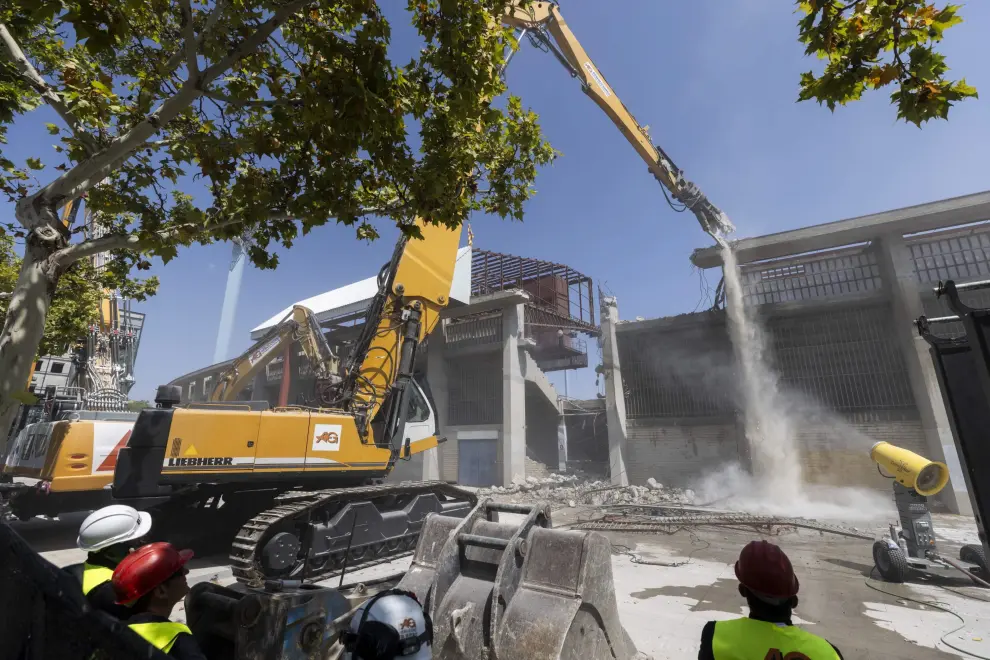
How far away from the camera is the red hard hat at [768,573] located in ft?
6.26

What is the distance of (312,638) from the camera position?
9.14ft

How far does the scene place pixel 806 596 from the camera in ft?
20.1

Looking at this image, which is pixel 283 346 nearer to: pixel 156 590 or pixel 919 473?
pixel 156 590

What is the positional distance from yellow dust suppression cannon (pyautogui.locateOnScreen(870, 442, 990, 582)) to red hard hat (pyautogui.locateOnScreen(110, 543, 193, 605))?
28.1 ft

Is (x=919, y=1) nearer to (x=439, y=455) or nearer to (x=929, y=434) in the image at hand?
(x=929, y=434)

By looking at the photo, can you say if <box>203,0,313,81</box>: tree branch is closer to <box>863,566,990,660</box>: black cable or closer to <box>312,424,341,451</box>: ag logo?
<box>312,424,341,451</box>: ag logo

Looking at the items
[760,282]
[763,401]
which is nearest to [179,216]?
[763,401]

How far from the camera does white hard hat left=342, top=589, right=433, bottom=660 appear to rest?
1.75 meters

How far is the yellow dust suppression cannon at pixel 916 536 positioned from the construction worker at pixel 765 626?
260 inches

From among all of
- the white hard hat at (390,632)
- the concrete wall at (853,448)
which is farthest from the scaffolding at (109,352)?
the concrete wall at (853,448)

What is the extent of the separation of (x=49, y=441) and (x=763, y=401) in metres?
17.6

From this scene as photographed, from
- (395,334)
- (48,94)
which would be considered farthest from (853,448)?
(48,94)

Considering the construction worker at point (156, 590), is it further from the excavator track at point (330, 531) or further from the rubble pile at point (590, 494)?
the rubble pile at point (590, 494)

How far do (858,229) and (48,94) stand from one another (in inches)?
734
